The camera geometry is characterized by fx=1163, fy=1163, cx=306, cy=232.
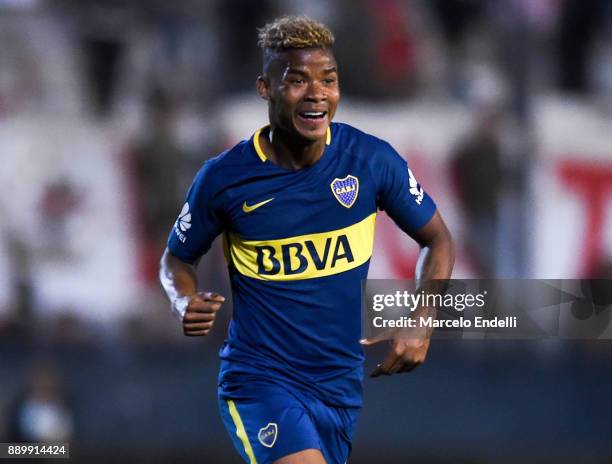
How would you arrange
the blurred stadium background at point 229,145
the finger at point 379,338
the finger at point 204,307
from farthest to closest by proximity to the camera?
the blurred stadium background at point 229,145 → the finger at point 379,338 → the finger at point 204,307

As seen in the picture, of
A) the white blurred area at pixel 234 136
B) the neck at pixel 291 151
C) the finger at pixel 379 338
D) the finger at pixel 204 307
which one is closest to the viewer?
the finger at pixel 204 307

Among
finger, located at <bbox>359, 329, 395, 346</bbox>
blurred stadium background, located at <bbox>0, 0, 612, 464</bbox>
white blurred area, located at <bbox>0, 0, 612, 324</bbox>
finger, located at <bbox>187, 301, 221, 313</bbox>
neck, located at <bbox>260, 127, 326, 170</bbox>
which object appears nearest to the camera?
finger, located at <bbox>187, 301, 221, 313</bbox>

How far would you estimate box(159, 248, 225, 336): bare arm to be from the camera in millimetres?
4367

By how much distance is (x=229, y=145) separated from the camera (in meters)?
9.70

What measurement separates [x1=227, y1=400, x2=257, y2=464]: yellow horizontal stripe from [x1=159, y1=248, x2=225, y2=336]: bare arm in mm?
474

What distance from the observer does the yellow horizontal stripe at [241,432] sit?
15.6 ft

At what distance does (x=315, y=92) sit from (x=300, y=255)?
680 mm

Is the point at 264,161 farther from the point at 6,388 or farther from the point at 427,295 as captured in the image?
the point at 6,388

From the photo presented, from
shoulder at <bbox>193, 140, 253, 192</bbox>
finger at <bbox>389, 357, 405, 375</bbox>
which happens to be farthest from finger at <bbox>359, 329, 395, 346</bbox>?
shoulder at <bbox>193, 140, 253, 192</bbox>

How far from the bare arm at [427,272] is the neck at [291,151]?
1.80ft

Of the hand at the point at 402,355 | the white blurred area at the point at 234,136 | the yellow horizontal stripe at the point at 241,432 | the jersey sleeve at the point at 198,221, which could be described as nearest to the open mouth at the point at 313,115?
the jersey sleeve at the point at 198,221

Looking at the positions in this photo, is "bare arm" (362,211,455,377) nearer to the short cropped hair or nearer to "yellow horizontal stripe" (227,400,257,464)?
"yellow horizontal stripe" (227,400,257,464)

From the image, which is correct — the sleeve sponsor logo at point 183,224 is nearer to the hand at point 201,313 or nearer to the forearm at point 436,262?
the hand at point 201,313

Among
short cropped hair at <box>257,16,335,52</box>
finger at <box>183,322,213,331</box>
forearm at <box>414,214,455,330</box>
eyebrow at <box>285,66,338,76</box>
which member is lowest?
finger at <box>183,322,213,331</box>
